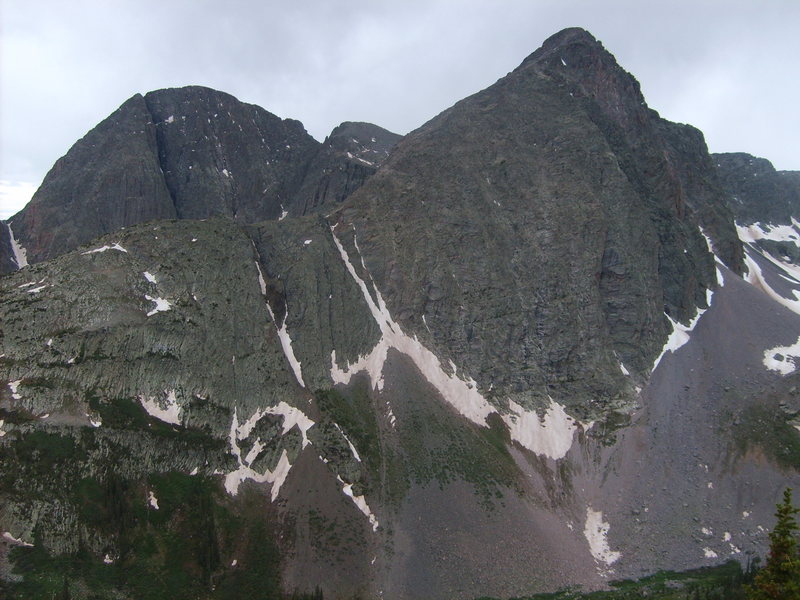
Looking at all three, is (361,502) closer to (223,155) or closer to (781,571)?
(781,571)

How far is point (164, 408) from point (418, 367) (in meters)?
31.6

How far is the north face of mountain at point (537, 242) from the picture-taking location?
7975 cm

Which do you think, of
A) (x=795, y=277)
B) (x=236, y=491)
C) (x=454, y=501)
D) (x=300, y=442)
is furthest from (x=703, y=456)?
(x=795, y=277)

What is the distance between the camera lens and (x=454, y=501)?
197ft

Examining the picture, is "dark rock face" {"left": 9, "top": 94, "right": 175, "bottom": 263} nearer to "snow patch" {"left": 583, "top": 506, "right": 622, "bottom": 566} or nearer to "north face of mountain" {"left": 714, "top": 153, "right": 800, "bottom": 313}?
"snow patch" {"left": 583, "top": 506, "right": 622, "bottom": 566}

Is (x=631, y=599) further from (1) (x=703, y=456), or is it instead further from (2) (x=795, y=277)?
(2) (x=795, y=277)

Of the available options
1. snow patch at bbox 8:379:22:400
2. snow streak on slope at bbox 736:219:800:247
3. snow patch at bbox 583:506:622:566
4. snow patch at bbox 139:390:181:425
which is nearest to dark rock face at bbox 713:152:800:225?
snow streak on slope at bbox 736:219:800:247

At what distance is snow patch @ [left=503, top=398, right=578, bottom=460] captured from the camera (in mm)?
70312

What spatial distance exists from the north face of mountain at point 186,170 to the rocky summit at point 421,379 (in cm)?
184

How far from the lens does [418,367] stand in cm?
7394

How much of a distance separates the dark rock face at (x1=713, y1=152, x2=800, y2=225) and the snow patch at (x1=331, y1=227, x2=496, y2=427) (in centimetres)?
12459

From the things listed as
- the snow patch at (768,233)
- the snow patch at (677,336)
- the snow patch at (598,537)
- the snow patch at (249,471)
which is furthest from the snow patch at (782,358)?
the snow patch at (768,233)

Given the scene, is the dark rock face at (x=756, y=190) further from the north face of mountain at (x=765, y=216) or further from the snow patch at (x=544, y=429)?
the snow patch at (x=544, y=429)

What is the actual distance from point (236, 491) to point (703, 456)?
56872mm
